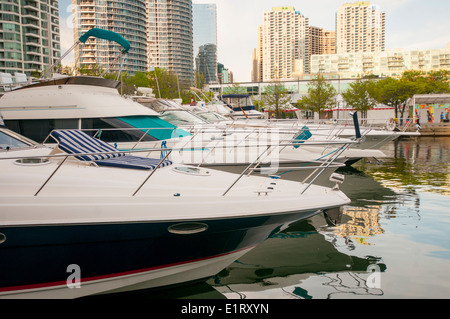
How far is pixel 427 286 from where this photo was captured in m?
4.58

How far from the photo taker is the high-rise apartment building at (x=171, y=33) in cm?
14325

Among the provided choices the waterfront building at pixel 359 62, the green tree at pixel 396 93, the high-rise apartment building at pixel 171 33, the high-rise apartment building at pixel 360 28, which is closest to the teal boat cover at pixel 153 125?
the green tree at pixel 396 93

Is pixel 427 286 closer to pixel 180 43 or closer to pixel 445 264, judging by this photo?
pixel 445 264

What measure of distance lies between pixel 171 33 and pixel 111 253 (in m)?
152

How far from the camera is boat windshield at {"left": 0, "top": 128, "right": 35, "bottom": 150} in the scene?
4.76m

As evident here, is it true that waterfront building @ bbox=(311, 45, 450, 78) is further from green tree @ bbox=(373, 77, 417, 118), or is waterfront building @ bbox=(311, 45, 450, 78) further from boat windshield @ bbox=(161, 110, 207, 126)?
boat windshield @ bbox=(161, 110, 207, 126)

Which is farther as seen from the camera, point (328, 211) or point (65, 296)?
point (328, 211)

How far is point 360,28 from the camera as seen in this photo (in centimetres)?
18850

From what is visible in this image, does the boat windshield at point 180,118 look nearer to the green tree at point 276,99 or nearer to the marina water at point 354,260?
the marina water at point 354,260

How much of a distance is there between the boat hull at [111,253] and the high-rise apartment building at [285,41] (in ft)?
604

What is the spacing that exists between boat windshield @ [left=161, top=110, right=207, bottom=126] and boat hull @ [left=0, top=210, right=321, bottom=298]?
27.0 feet
